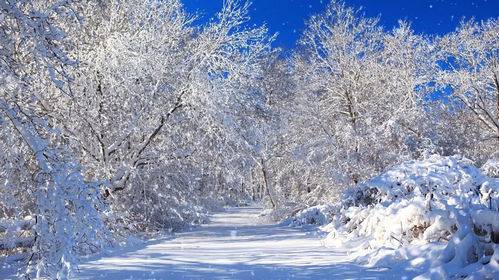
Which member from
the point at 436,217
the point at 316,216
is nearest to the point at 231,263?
the point at 436,217

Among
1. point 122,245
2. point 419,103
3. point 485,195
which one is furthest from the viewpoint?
point 419,103

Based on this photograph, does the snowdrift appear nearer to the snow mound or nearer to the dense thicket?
the snow mound

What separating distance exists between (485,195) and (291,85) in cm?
1544

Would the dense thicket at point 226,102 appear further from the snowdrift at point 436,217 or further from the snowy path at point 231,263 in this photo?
the snowdrift at point 436,217

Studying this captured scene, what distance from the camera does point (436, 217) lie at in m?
7.70

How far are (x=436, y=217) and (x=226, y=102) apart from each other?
8295 millimetres

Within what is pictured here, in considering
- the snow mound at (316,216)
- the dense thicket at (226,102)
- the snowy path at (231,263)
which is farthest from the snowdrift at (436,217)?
the dense thicket at (226,102)

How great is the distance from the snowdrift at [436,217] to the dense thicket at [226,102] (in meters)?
2.74

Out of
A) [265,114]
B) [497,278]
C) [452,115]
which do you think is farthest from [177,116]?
[452,115]

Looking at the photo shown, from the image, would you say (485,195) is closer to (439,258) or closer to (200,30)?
(439,258)

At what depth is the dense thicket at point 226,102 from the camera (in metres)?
13.6

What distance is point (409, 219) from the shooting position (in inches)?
322

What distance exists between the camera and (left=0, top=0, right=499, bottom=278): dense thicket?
13.6 m

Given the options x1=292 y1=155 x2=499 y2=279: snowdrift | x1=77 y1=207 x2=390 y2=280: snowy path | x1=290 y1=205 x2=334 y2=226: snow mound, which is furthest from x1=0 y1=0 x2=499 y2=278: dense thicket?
x1=292 y1=155 x2=499 y2=279: snowdrift
